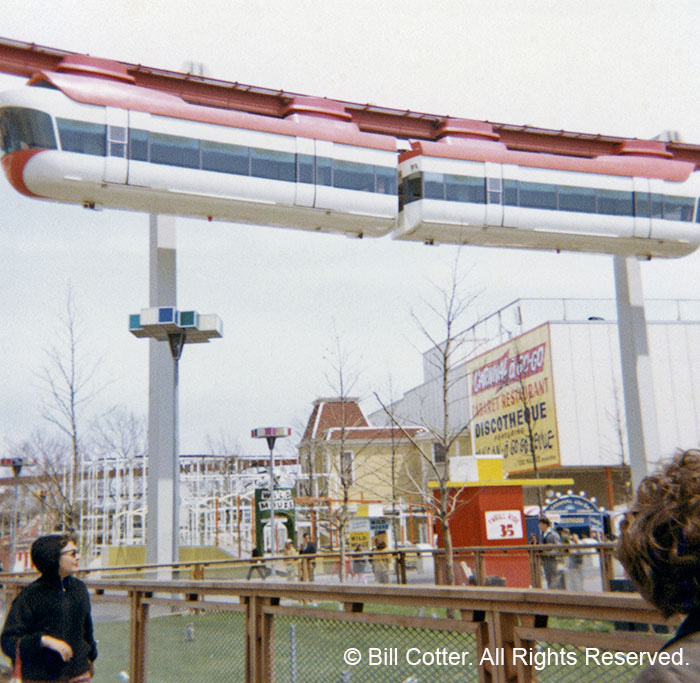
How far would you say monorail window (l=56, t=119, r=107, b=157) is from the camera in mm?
14500

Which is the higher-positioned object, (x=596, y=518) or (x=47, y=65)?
(x=47, y=65)

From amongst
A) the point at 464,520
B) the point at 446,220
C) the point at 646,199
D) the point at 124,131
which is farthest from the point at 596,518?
the point at 124,131

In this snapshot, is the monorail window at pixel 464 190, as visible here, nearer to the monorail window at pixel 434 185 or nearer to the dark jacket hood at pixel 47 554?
the monorail window at pixel 434 185

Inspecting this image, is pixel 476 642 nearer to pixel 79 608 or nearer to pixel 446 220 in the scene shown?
pixel 79 608

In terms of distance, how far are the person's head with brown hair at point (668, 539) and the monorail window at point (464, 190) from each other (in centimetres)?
1648

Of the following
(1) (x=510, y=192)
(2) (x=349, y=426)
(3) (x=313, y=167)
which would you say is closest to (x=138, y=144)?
(3) (x=313, y=167)

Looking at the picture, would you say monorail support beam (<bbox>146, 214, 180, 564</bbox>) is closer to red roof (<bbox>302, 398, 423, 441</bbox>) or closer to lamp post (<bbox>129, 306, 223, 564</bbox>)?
lamp post (<bbox>129, 306, 223, 564</bbox>)

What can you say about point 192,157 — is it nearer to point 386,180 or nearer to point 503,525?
point 386,180

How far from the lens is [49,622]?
5.07m

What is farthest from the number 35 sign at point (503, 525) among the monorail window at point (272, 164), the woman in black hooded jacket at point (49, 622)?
the woman in black hooded jacket at point (49, 622)

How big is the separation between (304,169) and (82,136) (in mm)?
4243

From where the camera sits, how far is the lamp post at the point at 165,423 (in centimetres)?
1575

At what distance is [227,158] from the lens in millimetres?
15859

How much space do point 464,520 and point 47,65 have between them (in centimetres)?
1336
